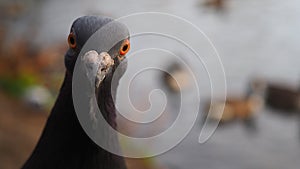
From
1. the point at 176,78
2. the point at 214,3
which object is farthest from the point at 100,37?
the point at 214,3

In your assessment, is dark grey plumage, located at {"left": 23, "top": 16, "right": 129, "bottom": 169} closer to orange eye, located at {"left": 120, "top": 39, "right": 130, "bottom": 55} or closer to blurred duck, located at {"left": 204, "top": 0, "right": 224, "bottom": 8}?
orange eye, located at {"left": 120, "top": 39, "right": 130, "bottom": 55}

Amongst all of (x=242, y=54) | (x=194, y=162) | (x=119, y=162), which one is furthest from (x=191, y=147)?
(x=119, y=162)

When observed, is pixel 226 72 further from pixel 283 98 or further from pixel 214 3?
pixel 214 3

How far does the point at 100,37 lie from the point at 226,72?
309 cm

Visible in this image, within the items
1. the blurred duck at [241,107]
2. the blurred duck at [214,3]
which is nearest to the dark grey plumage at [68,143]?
the blurred duck at [241,107]

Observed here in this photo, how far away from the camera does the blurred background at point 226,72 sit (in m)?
4.04

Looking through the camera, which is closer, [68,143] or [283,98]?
[68,143]

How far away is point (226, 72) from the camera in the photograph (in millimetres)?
4691

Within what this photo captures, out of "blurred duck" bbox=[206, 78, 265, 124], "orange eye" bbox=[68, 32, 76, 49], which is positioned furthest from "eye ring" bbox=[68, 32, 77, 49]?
"blurred duck" bbox=[206, 78, 265, 124]

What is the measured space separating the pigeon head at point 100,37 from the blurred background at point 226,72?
203cm

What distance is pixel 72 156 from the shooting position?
1868 mm

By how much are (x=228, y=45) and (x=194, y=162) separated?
1271 mm

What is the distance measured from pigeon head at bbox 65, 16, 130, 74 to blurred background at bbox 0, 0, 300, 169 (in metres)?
2.03

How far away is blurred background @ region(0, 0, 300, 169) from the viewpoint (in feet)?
13.2
